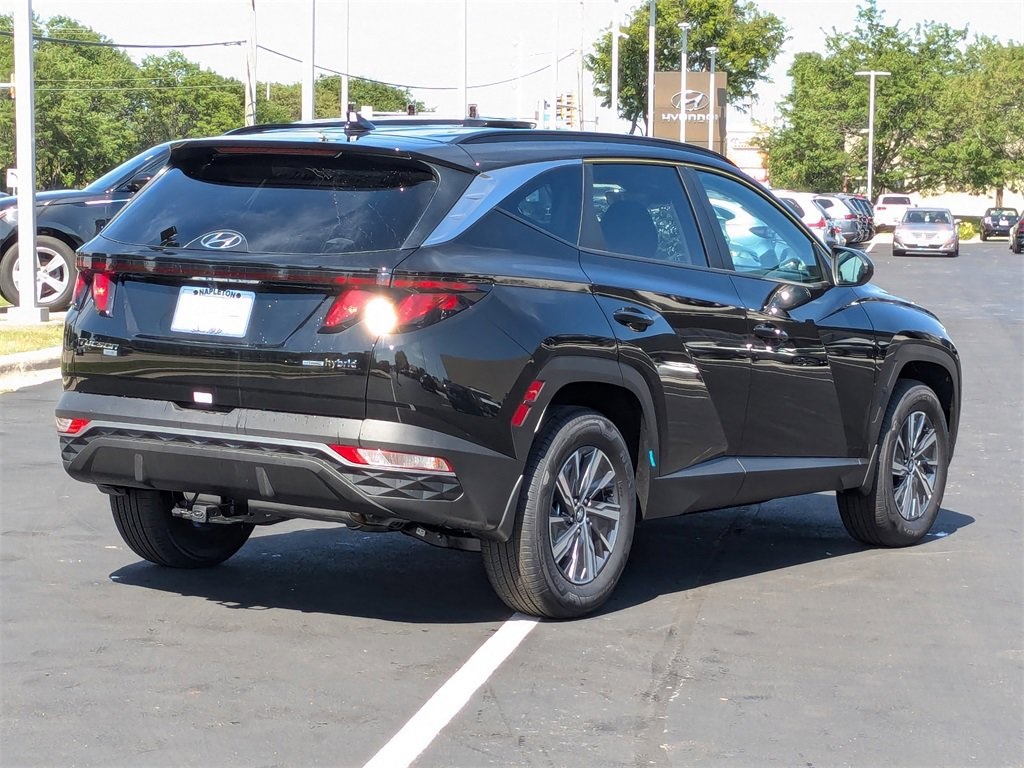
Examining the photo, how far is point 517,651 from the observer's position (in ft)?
18.1

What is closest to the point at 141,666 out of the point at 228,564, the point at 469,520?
the point at 469,520

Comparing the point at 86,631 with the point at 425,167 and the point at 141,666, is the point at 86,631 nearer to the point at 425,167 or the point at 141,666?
the point at 141,666

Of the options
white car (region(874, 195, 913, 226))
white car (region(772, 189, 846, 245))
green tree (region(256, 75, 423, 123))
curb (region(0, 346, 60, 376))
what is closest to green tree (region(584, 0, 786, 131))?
white car (region(874, 195, 913, 226))

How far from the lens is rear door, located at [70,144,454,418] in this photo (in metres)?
5.27

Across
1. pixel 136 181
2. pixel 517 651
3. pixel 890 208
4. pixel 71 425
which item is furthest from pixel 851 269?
pixel 890 208

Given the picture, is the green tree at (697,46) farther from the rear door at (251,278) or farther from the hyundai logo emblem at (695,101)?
the rear door at (251,278)

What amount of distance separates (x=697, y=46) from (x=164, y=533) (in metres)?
85.2

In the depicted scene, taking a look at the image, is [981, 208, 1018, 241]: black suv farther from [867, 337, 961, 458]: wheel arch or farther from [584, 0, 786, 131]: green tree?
[867, 337, 961, 458]: wheel arch

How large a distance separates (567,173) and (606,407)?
0.91 metres

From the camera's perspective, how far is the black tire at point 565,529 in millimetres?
5621

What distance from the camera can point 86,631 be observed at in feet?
18.6

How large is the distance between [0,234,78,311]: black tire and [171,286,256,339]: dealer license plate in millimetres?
12316

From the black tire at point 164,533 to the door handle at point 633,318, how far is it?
1746 millimetres

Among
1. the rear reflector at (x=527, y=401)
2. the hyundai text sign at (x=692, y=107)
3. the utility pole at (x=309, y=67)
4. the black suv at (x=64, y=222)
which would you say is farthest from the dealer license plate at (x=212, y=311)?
the hyundai text sign at (x=692, y=107)
